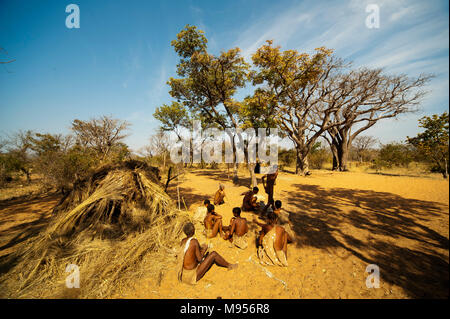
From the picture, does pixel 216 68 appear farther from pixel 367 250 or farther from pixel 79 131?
pixel 79 131

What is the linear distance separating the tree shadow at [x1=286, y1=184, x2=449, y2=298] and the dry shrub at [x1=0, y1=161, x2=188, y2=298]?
12.8ft

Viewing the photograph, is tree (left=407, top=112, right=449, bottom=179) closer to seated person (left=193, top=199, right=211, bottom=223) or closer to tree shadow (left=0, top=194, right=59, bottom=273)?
seated person (left=193, top=199, right=211, bottom=223)

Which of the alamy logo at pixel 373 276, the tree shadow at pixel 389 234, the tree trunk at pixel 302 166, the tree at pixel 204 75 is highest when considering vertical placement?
Result: the tree at pixel 204 75

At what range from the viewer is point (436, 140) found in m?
9.88

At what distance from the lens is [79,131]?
17.1 metres

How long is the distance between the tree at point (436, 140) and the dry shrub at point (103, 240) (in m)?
16.3

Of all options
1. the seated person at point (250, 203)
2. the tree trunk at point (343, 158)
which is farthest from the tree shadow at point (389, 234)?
the tree trunk at point (343, 158)

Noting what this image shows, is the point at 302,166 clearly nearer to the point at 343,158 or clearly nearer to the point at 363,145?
the point at 343,158

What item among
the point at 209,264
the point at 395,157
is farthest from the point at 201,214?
the point at 395,157

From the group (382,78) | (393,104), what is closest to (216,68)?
(382,78)

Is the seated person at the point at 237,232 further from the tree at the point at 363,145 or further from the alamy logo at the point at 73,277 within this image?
the tree at the point at 363,145

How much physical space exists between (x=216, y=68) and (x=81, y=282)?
40.7ft

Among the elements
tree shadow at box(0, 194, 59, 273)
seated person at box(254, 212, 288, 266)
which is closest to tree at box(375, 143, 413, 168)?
seated person at box(254, 212, 288, 266)

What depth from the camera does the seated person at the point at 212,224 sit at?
4434 millimetres
